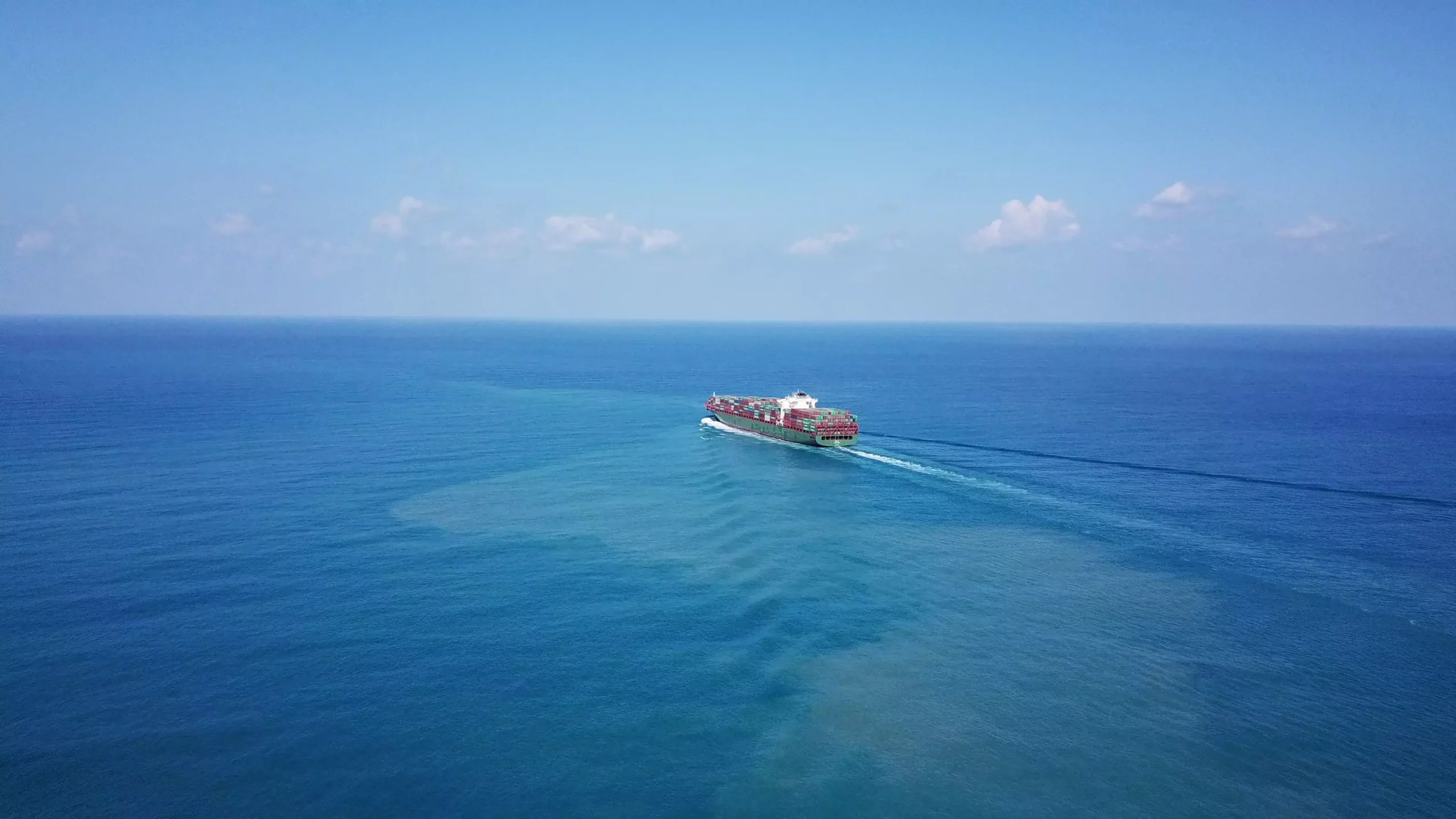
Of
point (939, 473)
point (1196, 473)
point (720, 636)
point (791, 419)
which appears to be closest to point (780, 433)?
point (791, 419)

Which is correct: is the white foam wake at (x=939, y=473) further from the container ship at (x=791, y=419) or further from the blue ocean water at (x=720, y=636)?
the container ship at (x=791, y=419)

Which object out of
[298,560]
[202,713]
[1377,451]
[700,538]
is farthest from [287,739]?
[1377,451]

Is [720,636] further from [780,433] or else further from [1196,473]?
[1196,473]

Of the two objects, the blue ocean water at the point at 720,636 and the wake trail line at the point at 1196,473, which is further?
the wake trail line at the point at 1196,473

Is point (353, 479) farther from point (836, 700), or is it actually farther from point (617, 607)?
point (836, 700)

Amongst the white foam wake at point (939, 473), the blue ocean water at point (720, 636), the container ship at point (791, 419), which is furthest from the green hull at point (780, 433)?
the blue ocean water at point (720, 636)

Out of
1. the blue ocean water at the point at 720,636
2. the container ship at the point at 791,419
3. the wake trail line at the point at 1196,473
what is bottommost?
the blue ocean water at the point at 720,636
